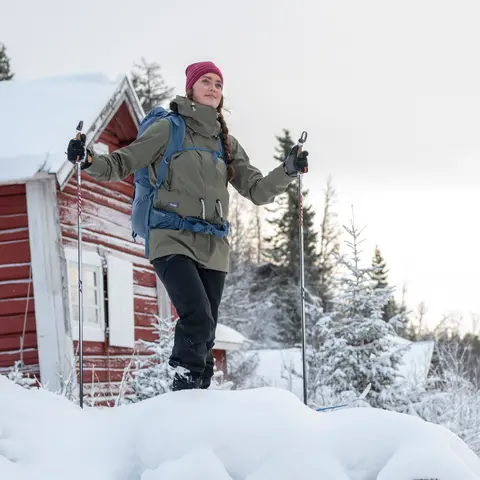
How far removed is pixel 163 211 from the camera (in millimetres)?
3996

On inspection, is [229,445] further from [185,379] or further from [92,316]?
[92,316]

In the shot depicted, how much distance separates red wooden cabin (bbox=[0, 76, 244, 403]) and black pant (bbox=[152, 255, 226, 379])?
13.4ft

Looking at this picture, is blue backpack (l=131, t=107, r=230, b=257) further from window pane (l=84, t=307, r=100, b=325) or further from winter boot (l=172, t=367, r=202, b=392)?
window pane (l=84, t=307, r=100, b=325)

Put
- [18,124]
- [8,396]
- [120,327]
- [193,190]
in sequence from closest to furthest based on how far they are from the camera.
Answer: [8,396] < [193,190] < [18,124] < [120,327]

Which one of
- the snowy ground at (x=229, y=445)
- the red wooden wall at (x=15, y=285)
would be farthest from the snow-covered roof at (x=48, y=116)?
the snowy ground at (x=229, y=445)

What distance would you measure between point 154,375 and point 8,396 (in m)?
3.18

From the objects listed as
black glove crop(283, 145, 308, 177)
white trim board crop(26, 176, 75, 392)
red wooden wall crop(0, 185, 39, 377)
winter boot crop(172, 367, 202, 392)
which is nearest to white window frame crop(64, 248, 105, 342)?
white trim board crop(26, 176, 75, 392)

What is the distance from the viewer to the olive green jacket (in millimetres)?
3969

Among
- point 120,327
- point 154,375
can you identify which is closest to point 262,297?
point 120,327

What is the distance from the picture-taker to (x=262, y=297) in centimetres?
3206

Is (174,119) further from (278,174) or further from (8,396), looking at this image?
(8,396)

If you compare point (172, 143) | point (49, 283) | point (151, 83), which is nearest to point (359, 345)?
point (49, 283)

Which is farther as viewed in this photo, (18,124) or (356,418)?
(18,124)

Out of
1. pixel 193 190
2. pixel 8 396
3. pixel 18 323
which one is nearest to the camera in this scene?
pixel 8 396
